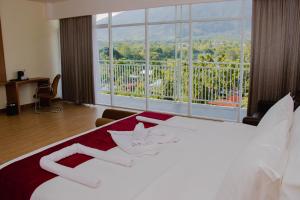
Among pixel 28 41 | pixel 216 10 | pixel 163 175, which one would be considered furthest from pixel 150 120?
pixel 28 41

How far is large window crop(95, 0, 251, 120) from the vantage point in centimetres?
504

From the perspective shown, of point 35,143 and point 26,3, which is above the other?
point 26,3

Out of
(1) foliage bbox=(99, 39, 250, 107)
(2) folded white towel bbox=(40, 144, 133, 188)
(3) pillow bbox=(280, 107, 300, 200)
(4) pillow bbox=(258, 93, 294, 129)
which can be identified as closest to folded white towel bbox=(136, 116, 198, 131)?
(4) pillow bbox=(258, 93, 294, 129)

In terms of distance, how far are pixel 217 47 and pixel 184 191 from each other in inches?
170

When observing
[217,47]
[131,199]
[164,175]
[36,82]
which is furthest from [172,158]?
[36,82]

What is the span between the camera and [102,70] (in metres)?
7.02

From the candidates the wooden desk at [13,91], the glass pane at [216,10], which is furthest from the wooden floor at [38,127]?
the glass pane at [216,10]

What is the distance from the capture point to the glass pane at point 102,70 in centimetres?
648

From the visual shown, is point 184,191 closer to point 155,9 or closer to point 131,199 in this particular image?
point 131,199

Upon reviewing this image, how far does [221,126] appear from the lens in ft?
8.88

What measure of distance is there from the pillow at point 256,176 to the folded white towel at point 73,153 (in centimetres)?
74

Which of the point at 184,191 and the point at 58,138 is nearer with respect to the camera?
the point at 184,191

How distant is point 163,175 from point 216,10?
4.16m

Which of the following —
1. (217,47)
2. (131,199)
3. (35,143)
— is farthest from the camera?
(217,47)
